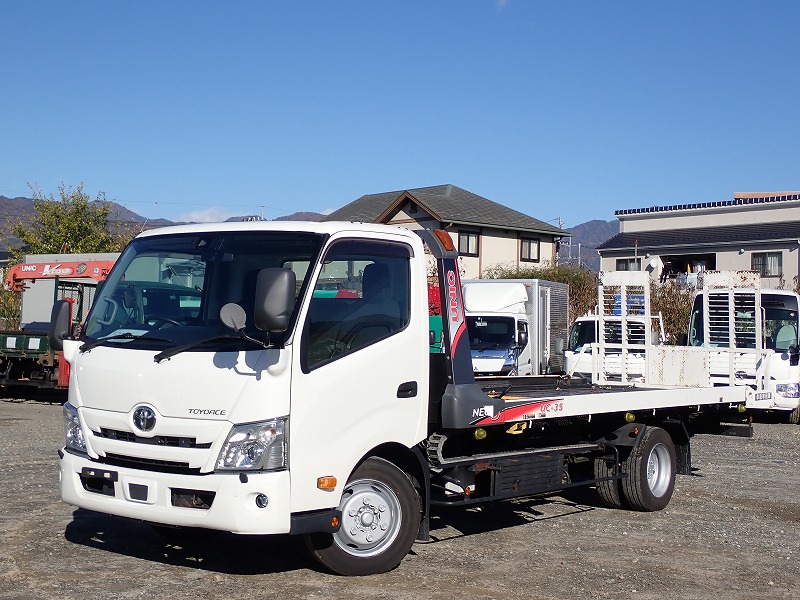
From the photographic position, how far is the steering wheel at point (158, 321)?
6.86 metres

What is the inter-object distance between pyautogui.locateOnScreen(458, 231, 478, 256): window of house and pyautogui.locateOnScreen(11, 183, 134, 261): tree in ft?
46.2

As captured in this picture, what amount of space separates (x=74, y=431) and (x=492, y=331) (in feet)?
52.9

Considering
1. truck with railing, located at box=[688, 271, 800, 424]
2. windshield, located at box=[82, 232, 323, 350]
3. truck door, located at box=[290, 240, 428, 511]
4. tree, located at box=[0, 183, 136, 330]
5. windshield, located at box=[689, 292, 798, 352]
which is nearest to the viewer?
truck door, located at box=[290, 240, 428, 511]

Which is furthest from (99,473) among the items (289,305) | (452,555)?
(452,555)

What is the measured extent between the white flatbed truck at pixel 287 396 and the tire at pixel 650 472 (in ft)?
6.25

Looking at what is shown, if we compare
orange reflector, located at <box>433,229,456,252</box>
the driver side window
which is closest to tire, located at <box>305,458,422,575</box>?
the driver side window

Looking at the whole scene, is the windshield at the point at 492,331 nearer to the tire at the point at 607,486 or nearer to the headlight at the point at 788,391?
the headlight at the point at 788,391

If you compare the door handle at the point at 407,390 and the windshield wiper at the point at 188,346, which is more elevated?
the windshield wiper at the point at 188,346

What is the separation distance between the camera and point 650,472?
33.1 feet

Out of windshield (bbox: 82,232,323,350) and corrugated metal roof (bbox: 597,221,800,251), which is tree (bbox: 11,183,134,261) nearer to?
corrugated metal roof (bbox: 597,221,800,251)

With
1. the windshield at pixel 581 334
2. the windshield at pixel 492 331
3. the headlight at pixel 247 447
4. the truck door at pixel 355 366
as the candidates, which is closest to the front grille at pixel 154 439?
the headlight at pixel 247 447

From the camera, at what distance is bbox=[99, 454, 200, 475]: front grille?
21.0 ft

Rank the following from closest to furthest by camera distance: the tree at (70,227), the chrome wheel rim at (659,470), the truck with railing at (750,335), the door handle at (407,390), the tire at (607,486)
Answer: the door handle at (407,390), the tire at (607,486), the chrome wheel rim at (659,470), the truck with railing at (750,335), the tree at (70,227)

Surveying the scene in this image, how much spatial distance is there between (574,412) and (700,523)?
6.50 feet
